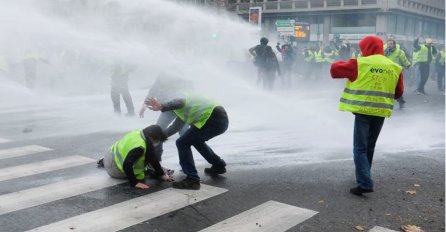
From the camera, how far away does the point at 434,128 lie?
33.8ft

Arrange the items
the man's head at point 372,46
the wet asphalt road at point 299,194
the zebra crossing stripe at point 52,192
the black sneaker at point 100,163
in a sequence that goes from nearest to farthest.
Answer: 1. the wet asphalt road at point 299,194
2. the zebra crossing stripe at point 52,192
3. the man's head at point 372,46
4. the black sneaker at point 100,163

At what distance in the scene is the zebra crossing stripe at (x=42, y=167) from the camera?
6.23 meters

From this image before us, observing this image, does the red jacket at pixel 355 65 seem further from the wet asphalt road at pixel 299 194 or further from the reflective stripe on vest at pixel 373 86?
the wet asphalt road at pixel 299 194

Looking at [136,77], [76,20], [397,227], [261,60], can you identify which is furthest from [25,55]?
[397,227]

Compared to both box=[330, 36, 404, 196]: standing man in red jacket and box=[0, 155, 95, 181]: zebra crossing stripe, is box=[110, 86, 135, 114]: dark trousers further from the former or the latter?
box=[330, 36, 404, 196]: standing man in red jacket

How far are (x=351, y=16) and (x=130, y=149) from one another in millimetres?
50507

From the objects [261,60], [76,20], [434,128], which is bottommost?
[434,128]

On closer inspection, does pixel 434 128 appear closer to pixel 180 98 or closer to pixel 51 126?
pixel 180 98

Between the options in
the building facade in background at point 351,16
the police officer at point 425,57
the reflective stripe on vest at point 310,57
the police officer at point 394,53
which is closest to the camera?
the police officer at point 394,53

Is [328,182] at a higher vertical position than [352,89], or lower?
lower

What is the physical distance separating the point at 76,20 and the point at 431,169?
38.4 feet

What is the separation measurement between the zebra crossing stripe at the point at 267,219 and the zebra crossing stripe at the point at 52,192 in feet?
5.89

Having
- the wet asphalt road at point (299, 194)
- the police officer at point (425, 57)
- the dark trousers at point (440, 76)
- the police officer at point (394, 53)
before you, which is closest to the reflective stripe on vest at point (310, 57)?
the dark trousers at point (440, 76)

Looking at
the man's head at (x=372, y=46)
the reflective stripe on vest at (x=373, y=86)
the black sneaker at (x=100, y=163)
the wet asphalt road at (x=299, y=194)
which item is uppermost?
the man's head at (x=372, y=46)
